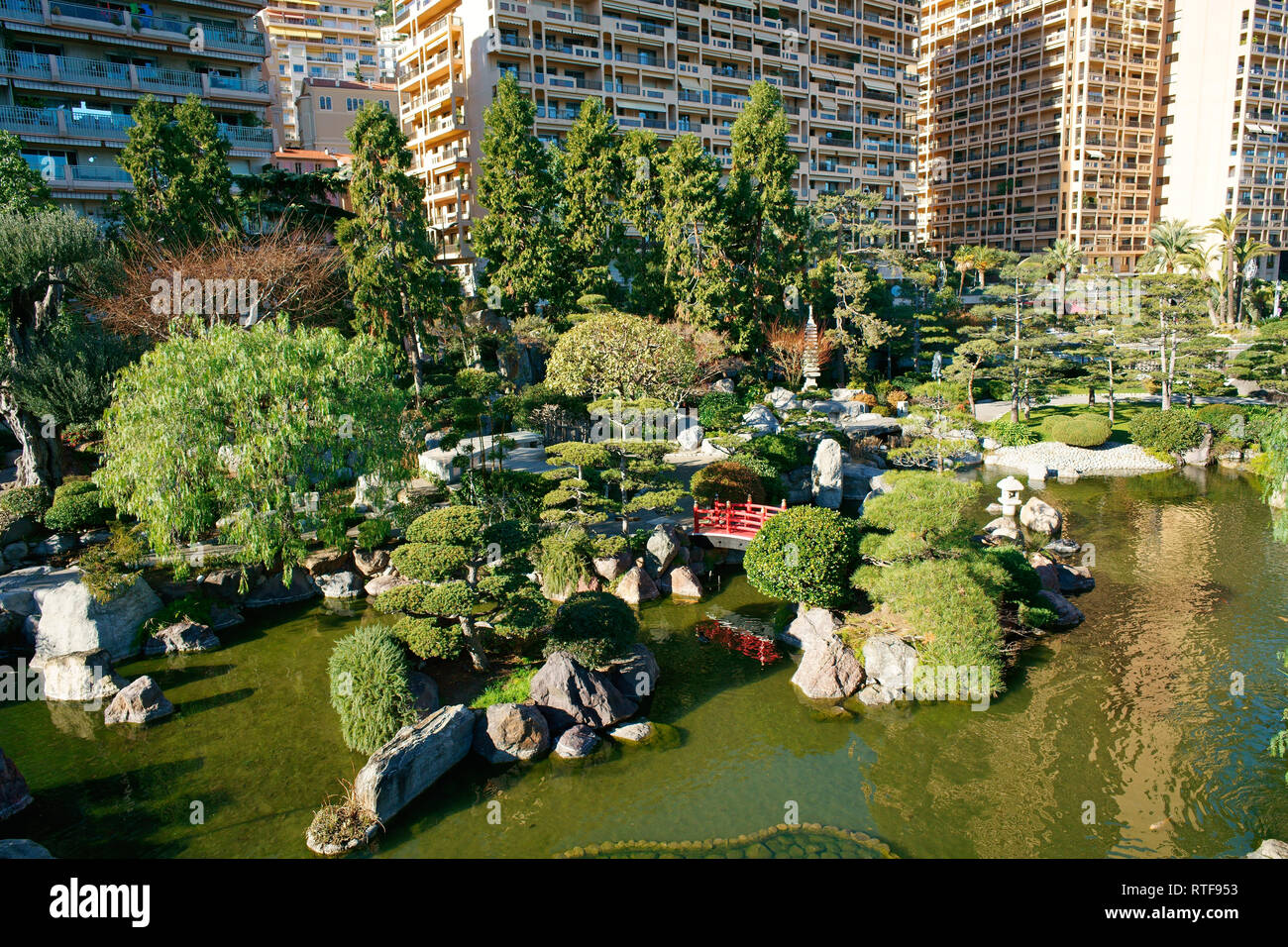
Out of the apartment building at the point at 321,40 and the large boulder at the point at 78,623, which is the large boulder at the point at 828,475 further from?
the apartment building at the point at 321,40

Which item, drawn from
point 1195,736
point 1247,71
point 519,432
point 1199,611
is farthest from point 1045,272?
point 1247,71

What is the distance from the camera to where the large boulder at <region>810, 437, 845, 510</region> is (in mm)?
26422

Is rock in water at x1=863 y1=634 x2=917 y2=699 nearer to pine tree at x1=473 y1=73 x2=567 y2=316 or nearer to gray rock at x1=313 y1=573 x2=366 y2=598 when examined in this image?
gray rock at x1=313 y1=573 x2=366 y2=598

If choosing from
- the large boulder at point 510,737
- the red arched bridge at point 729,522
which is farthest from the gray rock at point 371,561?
the large boulder at point 510,737

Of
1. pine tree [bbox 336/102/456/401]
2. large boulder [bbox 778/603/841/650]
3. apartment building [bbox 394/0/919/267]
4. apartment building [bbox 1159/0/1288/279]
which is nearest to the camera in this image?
large boulder [bbox 778/603/841/650]

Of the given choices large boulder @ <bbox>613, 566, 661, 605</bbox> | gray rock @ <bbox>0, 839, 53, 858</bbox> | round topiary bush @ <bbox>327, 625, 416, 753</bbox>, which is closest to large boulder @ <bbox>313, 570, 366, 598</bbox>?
round topiary bush @ <bbox>327, 625, 416, 753</bbox>

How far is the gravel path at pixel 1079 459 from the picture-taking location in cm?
3281

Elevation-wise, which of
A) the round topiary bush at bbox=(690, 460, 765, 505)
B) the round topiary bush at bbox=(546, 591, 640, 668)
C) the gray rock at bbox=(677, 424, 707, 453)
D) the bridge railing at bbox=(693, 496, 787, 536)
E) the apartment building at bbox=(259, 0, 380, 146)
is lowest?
the round topiary bush at bbox=(546, 591, 640, 668)

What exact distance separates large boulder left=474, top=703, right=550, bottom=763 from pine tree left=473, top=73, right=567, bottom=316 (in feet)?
84.7

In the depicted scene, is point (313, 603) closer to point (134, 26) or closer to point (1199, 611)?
point (1199, 611)

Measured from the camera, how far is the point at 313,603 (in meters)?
21.1

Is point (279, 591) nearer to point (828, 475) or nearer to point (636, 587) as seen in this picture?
point (636, 587)

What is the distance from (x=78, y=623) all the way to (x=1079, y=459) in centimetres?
3440

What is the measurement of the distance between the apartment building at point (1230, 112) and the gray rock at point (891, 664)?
7243cm
